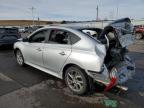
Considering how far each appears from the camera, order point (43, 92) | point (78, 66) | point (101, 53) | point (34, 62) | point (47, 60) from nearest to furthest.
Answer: point (101, 53)
point (78, 66)
point (43, 92)
point (47, 60)
point (34, 62)

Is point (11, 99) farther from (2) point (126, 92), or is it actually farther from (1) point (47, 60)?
(2) point (126, 92)

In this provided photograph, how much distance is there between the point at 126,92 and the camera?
400 centimetres

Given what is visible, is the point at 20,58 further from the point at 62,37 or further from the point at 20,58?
the point at 62,37

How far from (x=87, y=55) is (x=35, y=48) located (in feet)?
6.84

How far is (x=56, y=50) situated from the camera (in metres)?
4.14

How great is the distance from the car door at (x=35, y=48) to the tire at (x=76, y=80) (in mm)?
1206

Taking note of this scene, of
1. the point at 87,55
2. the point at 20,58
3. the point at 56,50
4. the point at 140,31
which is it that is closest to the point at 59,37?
the point at 56,50

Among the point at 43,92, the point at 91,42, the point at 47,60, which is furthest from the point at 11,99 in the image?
the point at 91,42

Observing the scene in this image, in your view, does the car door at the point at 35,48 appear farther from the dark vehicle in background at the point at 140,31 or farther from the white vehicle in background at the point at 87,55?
the dark vehicle in background at the point at 140,31

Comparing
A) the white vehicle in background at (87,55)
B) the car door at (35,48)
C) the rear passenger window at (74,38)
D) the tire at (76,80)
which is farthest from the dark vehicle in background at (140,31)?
the tire at (76,80)

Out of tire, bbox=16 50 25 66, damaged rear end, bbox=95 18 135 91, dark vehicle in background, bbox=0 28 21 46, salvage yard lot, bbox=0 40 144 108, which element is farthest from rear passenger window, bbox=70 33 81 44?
A: dark vehicle in background, bbox=0 28 21 46

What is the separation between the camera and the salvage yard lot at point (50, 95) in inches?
133

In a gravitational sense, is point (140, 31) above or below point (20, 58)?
above

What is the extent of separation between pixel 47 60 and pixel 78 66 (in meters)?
1.18
